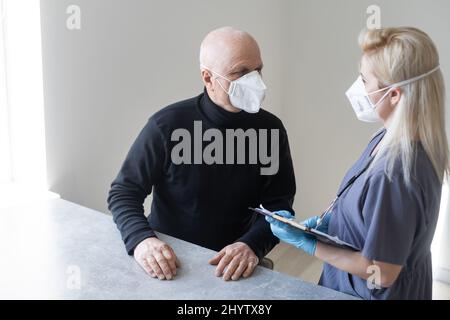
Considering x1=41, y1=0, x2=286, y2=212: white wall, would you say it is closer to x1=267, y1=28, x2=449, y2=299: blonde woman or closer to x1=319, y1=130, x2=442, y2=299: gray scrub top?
x1=267, y1=28, x2=449, y2=299: blonde woman

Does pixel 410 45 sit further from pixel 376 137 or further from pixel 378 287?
pixel 378 287

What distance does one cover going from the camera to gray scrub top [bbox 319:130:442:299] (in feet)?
3.45

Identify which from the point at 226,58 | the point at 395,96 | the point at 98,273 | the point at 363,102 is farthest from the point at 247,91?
the point at 98,273

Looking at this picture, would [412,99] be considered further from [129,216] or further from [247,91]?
[129,216]

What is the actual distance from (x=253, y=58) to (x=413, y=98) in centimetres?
56

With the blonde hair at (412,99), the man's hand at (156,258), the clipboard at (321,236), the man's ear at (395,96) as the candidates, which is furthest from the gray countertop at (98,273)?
the man's ear at (395,96)

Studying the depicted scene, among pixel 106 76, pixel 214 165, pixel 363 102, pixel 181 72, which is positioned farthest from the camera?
pixel 181 72

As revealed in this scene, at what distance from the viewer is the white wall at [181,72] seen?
1.73 metres

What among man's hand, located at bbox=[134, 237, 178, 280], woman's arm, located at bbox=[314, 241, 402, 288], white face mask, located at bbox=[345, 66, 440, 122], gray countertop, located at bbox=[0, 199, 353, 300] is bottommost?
gray countertop, located at bbox=[0, 199, 353, 300]

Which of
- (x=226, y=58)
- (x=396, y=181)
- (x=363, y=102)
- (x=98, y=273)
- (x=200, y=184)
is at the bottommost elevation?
(x=98, y=273)

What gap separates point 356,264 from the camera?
3.68ft

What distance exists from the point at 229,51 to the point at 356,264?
783mm

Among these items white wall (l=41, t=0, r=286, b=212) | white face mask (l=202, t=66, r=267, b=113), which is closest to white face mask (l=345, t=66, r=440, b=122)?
white face mask (l=202, t=66, r=267, b=113)
